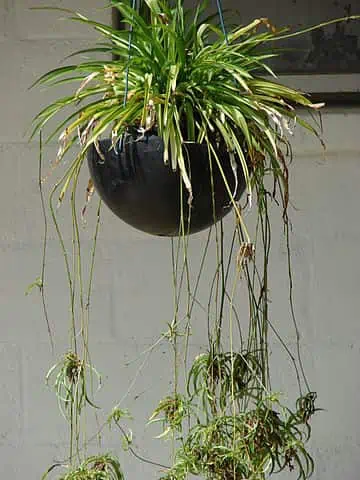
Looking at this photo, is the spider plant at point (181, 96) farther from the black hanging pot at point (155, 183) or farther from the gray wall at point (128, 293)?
the gray wall at point (128, 293)

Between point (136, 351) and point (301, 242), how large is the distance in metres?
0.47

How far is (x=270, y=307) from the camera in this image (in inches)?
88.3

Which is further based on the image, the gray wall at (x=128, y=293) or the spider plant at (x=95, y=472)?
the gray wall at (x=128, y=293)

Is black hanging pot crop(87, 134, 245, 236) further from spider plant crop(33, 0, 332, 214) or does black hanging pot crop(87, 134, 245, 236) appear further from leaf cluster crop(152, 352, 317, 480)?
leaf cluster crop(152, 352, 317, 480)

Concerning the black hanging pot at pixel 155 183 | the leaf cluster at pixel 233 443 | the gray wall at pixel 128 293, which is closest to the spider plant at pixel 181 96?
the black hanging pot at pixel 155 183

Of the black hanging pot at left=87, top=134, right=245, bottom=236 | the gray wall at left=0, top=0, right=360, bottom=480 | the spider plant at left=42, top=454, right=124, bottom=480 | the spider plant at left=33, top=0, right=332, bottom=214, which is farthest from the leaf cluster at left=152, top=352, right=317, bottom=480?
the gray wall at left=0, top=0, right=360, bottom=480

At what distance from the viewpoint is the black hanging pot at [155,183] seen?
1.39 meters

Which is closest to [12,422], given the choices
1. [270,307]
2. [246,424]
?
[270,307]

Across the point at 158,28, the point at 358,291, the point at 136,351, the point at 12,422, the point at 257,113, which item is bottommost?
the point at 12,422

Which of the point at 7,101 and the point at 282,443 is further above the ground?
the point at 7,101

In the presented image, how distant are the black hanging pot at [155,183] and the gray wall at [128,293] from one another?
814 millimetres

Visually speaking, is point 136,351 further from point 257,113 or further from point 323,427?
point 257,113

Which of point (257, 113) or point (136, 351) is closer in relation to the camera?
point (257, 113)

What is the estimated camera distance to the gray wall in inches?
87.8
